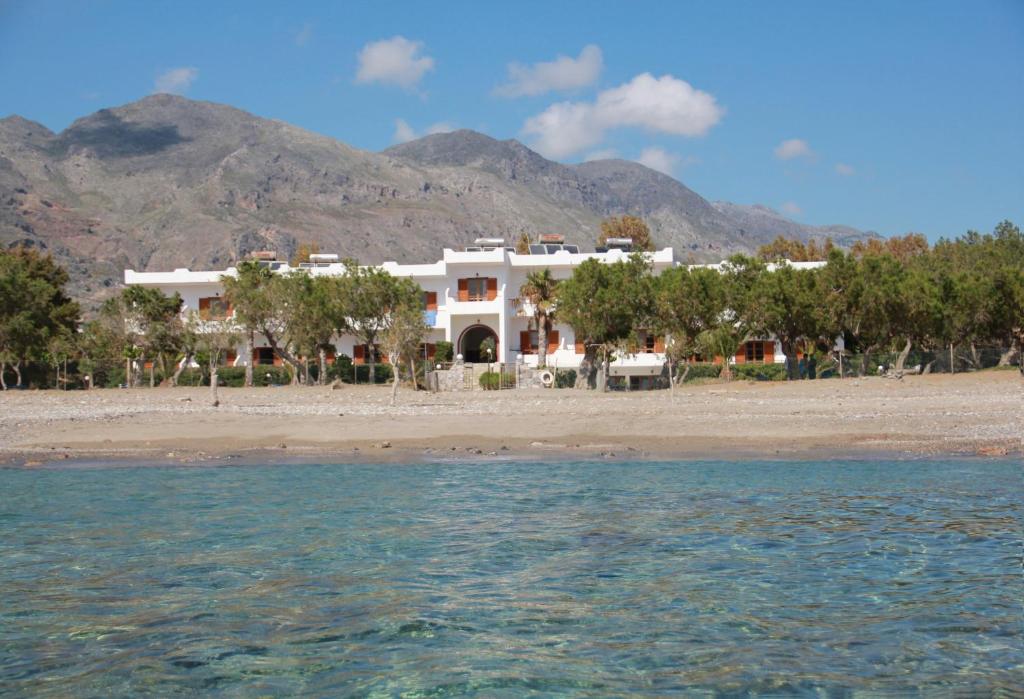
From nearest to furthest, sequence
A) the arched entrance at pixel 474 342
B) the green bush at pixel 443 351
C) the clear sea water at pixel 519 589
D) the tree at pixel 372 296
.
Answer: the clear sea water at pixel 519 589, the tree at pixel 372 296, the green bush at pixel 443 351, the arched entrance at pixel 474 342

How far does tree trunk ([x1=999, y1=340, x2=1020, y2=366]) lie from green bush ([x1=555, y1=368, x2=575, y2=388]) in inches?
714

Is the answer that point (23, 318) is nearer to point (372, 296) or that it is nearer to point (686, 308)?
point (372, 296)

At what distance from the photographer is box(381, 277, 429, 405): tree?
36.6m

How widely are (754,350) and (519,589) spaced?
4200 centimetres

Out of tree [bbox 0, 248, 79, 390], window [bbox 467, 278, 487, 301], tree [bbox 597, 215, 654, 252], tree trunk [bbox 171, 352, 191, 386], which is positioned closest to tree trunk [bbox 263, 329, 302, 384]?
tree trunk [bbox 171, 352, 191, 386]

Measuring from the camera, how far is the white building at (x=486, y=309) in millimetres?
50531

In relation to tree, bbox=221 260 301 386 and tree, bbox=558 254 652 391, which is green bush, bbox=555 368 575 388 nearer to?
tree, bbox=558 254 652 391

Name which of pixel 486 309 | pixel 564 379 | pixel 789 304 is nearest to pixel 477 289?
pixel 486 309

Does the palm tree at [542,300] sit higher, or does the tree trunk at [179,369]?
the palm tree at [542,300]

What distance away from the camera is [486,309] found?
5150 cm

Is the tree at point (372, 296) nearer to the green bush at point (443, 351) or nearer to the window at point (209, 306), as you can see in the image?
the window at point (209, 306)

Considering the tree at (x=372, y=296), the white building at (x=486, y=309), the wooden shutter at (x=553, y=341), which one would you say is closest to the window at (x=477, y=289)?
the white building at (x=486, y=309)

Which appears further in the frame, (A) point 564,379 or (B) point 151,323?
(B) point 151,323

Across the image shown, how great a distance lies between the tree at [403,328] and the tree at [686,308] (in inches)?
365
